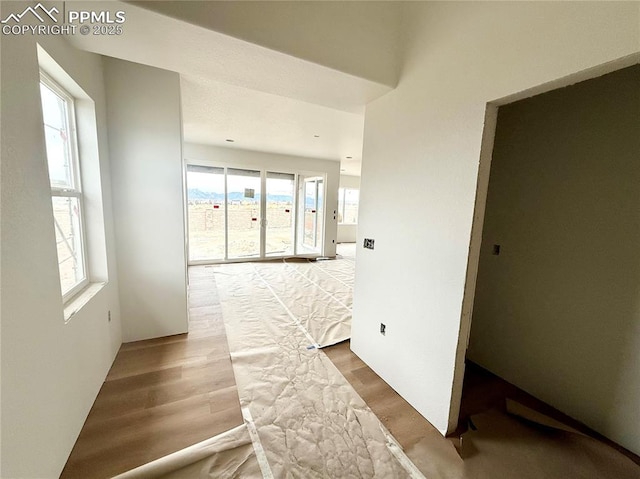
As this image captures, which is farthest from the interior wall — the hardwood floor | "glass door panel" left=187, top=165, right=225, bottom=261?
"glass door panel" left=187, top=165, right=225, bottom=261

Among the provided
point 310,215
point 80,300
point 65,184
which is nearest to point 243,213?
point 310,215

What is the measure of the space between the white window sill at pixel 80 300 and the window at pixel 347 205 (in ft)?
25.3

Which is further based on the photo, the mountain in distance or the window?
the window

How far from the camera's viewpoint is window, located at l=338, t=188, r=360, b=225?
360 inches

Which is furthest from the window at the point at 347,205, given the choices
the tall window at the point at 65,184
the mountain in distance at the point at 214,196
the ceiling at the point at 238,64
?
the tall window at the point at 65,184

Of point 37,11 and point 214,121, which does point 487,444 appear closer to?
point 37,11

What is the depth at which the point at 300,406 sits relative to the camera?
1.78 m

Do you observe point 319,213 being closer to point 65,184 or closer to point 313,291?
point 313,291

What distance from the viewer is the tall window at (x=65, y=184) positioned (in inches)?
61.3

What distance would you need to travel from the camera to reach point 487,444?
5.13 feet

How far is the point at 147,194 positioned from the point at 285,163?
13.1 ft

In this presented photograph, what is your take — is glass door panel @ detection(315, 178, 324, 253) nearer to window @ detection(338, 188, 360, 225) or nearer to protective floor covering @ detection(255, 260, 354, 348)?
protective floor covering @ detection(255, 260, 354, 348)

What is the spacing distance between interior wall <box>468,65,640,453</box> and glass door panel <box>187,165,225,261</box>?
5.10 m

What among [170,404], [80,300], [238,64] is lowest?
[170,404]
